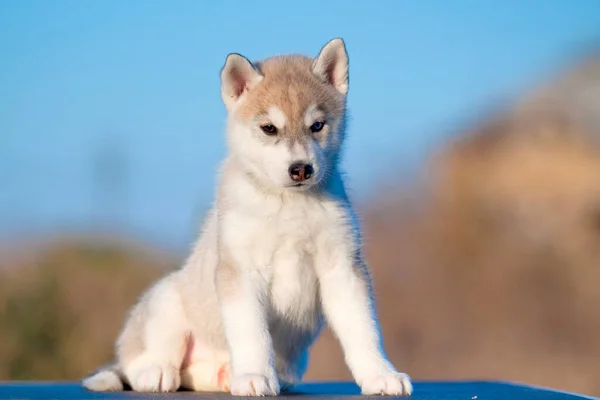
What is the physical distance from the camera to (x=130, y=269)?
13250 millimetres

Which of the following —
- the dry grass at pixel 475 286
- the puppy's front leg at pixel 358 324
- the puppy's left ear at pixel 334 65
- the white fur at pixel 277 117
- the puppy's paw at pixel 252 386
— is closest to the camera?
the puppy's paw at pixel 252 386

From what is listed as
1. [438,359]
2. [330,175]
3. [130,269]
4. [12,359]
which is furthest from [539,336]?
[330,175]

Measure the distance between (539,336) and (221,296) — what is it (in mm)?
9002

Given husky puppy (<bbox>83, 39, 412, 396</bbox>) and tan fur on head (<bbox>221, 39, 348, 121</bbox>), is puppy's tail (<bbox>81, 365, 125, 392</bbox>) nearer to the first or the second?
husky puppy (<bbox>83, 39, 412, 396</bbox>)

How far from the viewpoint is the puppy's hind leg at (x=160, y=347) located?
15.7 feet

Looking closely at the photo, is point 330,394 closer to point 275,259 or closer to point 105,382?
point 275,259

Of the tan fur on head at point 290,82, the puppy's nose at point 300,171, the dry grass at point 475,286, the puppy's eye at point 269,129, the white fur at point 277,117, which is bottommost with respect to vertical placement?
the dry grass at point 475,286

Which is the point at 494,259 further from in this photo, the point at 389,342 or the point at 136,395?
the point at 136,395

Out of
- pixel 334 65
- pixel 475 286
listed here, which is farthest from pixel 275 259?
pixel 475 286

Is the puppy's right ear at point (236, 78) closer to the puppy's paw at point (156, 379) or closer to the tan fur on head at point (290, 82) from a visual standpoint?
the tan fur on head at point (290, 82)

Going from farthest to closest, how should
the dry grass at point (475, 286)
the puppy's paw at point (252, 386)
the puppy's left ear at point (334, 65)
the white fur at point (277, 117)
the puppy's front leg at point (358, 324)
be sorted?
1. the dry grass at point (475, 286)
2. the puppy's left ear at point (334, 65)
3. the white fur at point (277, 117)
4. the puppy's front leg at point (358, 324)
5. the puppy's paw at point (252, 386)

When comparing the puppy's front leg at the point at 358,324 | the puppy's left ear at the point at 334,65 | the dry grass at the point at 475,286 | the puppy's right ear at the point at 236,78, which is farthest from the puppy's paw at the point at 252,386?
the dry grass at the point at 475,286

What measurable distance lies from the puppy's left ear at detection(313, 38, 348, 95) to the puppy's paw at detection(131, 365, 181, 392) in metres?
1.67

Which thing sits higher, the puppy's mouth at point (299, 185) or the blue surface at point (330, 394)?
the puppy's mouth at point (299, 185)
